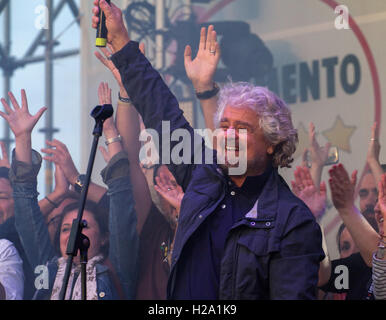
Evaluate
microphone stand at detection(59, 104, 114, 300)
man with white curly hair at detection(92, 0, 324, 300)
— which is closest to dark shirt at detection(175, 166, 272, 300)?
man with white curly hair at detection(92, 0, 324, 300)

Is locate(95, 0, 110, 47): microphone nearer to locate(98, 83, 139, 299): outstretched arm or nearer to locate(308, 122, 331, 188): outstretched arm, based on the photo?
locate(98, 83, 139, 299): outstretched arm

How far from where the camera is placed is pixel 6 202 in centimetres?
422

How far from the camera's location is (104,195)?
161 inches

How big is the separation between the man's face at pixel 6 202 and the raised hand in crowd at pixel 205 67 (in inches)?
52.7

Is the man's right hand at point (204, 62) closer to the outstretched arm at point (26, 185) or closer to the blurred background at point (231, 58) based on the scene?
the blurred background at point (231, 58)

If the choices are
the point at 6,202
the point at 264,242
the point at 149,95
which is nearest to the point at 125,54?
the point at 149,95

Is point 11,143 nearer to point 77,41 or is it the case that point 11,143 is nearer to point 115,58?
point 77,41

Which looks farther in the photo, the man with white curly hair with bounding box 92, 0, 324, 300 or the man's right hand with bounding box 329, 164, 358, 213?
the man's right hand with bounding box 329, 164, 358, 213

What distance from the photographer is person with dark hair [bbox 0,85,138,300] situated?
4.05 metres

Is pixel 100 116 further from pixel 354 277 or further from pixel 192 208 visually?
pixel 354 277

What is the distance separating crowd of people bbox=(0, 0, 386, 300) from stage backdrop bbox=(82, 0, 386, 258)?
0.09m

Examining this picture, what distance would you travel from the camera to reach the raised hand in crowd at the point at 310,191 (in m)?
3.78

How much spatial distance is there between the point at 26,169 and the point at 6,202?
250 mm

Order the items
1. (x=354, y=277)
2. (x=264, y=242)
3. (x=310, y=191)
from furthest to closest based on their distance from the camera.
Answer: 1. (x=310, y=191)
2. (x=354, y=277)
3. (x=264, y=242)
